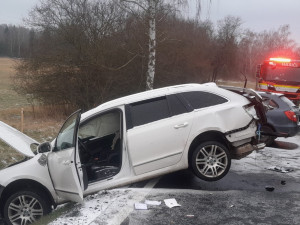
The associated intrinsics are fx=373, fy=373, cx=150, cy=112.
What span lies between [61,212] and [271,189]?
3.30m

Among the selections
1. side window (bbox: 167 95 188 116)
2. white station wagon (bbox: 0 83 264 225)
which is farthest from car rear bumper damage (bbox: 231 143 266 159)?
side window (bbox: 167 95 188 116)

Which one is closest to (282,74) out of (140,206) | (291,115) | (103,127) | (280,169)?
(291,115)

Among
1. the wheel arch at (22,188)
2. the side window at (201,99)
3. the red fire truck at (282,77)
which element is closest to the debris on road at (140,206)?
the wheel arch at (22,188)

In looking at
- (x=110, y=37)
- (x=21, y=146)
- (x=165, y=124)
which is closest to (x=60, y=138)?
(x=21, y=146)

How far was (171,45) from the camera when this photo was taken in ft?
65.2

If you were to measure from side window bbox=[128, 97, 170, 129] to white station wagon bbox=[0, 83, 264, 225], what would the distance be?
0.05 feet

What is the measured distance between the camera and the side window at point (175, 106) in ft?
19.8

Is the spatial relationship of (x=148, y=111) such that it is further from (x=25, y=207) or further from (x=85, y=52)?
(x=85, y=52)

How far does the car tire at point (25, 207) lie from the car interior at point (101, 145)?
0.77 meters

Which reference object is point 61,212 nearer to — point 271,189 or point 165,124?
point 165,124

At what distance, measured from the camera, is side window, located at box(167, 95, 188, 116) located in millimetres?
6039

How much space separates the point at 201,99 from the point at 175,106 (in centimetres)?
51

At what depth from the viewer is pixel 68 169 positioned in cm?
485

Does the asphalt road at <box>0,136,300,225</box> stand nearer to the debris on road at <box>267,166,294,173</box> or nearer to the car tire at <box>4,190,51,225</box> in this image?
the debris on road at <box>267,166,294,173</box>
